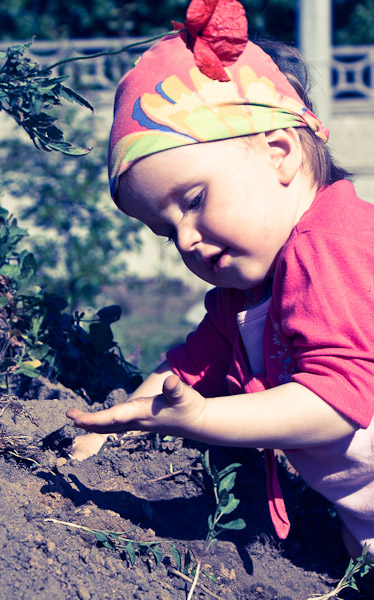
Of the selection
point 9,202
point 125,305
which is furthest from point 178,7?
point 125,305

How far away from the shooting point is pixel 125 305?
8.60 meters

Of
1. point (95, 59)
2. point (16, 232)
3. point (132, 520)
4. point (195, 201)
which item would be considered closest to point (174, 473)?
point (132, 520)

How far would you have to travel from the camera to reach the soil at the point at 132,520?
148cm

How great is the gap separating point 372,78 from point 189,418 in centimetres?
1165

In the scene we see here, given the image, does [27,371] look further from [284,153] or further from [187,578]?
[284,153]

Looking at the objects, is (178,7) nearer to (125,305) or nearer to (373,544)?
(125,305)

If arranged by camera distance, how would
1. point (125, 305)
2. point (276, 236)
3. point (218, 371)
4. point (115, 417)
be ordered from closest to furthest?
point (115, 417) → point (276, 236) → point (218, 371) → point (125, 305)

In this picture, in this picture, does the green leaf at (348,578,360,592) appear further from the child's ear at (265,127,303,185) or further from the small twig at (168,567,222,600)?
the child's ear at (265,127,303,185)

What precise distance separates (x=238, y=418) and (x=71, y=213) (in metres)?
5.34

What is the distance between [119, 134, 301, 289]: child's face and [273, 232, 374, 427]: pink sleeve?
0.16 meters

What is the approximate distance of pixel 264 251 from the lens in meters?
1.86

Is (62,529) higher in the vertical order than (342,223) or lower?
lower

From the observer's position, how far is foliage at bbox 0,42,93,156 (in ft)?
6.07

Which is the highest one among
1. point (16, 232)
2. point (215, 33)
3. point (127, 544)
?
point (215, 33)
